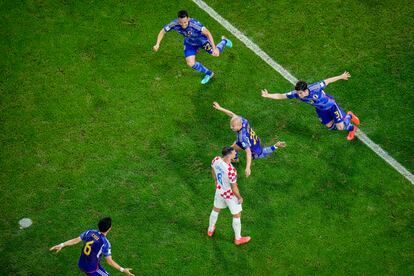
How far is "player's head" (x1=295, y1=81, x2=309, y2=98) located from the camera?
1049 centimetres

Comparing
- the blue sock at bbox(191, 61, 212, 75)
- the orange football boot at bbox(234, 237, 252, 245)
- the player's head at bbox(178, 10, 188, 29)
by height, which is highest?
the player's head at bbox(178, 10, 188, 29)

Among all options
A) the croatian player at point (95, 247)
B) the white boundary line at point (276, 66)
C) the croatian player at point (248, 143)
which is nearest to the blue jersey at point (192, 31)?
the white boundary line at point (276, 66)

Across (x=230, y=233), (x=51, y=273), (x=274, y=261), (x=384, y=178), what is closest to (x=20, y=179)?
(x=51, y=273)

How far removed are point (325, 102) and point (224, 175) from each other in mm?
3219

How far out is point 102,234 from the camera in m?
8.98

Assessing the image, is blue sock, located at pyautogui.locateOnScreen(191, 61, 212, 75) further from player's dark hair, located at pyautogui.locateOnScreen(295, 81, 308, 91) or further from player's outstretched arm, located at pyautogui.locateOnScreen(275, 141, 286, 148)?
player's outstretched arm, located at pyautogui.locateOnScreen(275, 141, 286, 148)

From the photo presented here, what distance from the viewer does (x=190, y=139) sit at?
11922mm

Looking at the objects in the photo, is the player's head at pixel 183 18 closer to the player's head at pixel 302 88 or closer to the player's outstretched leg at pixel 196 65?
the player's outstretched leg at pixel 196 65

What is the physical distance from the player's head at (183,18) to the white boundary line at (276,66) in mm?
2252

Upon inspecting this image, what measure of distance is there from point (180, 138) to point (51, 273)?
4214mm

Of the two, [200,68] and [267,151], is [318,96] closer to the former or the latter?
[267,151]

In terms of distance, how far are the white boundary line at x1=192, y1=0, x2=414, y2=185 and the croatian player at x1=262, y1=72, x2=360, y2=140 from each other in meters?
0.49

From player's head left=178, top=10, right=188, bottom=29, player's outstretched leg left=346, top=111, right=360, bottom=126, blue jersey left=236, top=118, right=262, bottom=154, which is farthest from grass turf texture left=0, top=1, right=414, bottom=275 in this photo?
player's head left=178, top=10, right=188, bottom=29

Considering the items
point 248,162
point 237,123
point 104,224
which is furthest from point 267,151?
point 104,224
